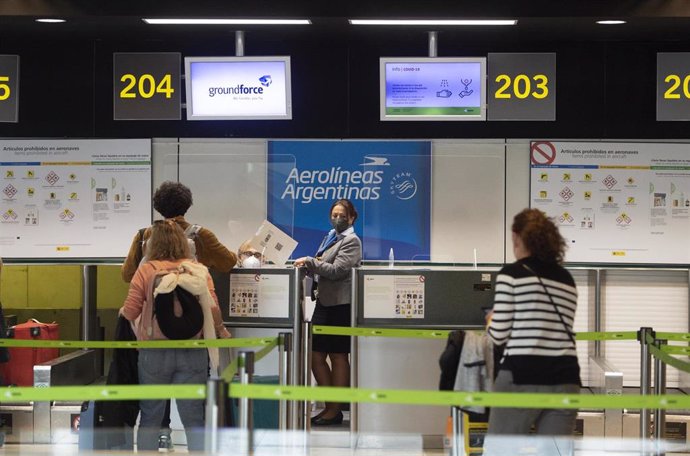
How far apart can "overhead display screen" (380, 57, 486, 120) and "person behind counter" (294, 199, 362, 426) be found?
1.13 m

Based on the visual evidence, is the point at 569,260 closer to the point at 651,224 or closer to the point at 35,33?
the point at 651,224

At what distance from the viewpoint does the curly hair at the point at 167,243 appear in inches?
209

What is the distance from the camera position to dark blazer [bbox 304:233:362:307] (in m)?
6.88

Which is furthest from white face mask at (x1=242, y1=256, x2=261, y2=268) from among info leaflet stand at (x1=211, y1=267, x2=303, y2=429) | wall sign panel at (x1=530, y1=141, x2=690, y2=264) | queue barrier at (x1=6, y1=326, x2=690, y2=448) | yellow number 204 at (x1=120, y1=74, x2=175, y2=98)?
wall sign panel at (x1=530, y1=141, x2=690, y2=264)

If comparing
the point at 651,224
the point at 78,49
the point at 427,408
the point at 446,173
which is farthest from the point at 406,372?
the point at 78,49

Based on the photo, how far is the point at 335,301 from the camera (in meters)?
7.09

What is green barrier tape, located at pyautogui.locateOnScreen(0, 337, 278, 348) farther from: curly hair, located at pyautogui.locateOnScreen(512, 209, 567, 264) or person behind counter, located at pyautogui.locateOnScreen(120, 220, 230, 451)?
curly hair, located at pyautogui.locateOnScreen(512, 209, 567, 264)

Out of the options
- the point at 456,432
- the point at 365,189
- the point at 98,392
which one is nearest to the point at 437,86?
the point at 365,189

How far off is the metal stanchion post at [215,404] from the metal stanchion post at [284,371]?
4.80ft

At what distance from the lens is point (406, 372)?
666cm

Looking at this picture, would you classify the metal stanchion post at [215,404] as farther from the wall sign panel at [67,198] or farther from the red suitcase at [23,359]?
the wall sign panel at [67,198]

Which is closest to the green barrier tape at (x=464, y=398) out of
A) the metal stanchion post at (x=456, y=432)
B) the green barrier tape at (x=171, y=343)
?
the metal stanchion post at (x=456, y=432)

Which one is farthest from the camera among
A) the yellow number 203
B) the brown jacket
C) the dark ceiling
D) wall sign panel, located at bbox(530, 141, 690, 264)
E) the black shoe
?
wall sign panel, located at bbox(530, 141, 690, 264)

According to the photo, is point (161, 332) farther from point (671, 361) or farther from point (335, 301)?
point (671, 361)
